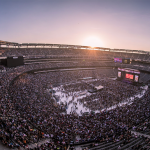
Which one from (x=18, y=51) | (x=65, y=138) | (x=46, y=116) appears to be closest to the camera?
(x=65, y=138)

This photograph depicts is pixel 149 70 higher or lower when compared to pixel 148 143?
higher

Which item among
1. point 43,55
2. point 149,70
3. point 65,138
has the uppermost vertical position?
point 43,55

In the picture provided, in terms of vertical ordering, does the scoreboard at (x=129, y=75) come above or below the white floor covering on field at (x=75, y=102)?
above

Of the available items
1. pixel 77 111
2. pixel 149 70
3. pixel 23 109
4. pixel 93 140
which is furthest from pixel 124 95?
pixel 149 70

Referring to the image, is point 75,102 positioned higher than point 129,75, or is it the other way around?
point 129,75

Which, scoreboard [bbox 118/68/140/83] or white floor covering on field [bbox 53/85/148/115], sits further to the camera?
scoreboard [bbox 118/68/140/83]

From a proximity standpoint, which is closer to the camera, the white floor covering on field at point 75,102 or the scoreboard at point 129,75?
the white floor covering on field at point 75,102

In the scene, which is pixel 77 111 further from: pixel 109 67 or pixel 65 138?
pixel 109 67

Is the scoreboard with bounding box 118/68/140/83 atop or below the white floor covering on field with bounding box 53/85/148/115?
atop
